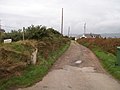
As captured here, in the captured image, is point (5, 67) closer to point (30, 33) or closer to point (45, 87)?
point (45, 87)

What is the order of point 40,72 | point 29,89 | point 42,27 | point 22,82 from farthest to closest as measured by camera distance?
1. point 42,27
2. point 40,72
3. point 22,82
4. point 29,89

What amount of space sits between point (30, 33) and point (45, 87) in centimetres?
1715

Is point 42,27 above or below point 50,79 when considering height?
above

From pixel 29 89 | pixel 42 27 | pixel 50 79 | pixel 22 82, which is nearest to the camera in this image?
pixel 29 89

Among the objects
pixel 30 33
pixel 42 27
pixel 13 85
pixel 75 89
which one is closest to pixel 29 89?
pixel 13 85

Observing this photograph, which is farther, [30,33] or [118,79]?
[30,33]

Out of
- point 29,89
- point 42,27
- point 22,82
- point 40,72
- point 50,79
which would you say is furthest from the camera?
point 42,27

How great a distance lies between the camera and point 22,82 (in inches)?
442

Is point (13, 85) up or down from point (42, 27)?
down

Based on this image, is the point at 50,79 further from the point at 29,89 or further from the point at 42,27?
the point at 42,27

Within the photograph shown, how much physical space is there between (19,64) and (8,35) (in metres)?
16.0

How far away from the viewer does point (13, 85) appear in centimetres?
1062

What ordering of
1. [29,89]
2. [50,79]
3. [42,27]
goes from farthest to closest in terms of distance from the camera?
[42,27] → [50,79] → [29,89]

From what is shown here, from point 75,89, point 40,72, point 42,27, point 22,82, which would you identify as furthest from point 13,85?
point 42,27
